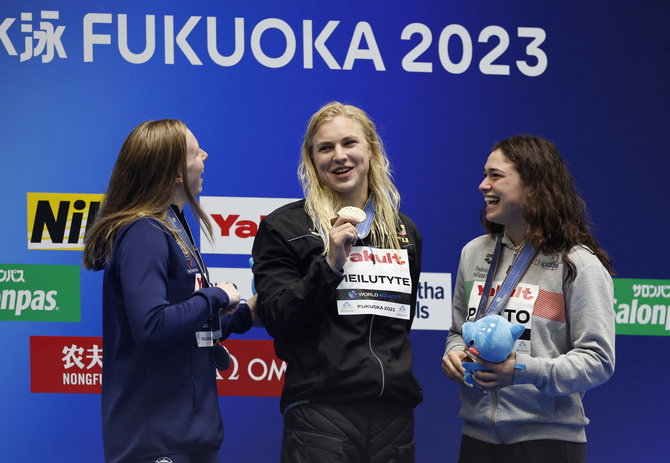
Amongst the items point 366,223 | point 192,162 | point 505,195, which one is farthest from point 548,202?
point 192,162

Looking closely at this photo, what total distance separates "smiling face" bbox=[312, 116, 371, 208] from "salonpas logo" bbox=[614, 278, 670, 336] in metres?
1.77

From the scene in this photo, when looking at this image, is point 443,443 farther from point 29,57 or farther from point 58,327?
point 29,57

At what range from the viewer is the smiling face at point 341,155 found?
191 centimetres

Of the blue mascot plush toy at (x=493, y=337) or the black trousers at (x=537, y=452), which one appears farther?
the black trousers at (x=537, y=452)

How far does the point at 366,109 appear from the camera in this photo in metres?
3.00

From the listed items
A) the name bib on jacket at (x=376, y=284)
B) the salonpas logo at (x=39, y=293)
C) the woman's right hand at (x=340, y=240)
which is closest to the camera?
the woman's right hand at (x=340, y=240)

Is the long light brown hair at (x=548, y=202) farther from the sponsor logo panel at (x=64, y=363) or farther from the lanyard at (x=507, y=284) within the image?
the sponsor logo panel at (x=64, y=363)

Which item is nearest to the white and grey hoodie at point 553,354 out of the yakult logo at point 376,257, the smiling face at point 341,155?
→ the yakult logo at point 376,257

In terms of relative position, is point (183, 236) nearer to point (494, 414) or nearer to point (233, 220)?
point (494, 414)

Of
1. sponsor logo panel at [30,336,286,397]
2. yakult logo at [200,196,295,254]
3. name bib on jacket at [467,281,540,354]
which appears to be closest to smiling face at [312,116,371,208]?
name bib on jacket at [467,281,540,354]

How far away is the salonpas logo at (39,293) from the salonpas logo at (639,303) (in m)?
2.58

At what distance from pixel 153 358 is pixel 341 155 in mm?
782

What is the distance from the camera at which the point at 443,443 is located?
307cm

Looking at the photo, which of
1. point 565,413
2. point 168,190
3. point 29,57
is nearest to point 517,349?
point 565,413
